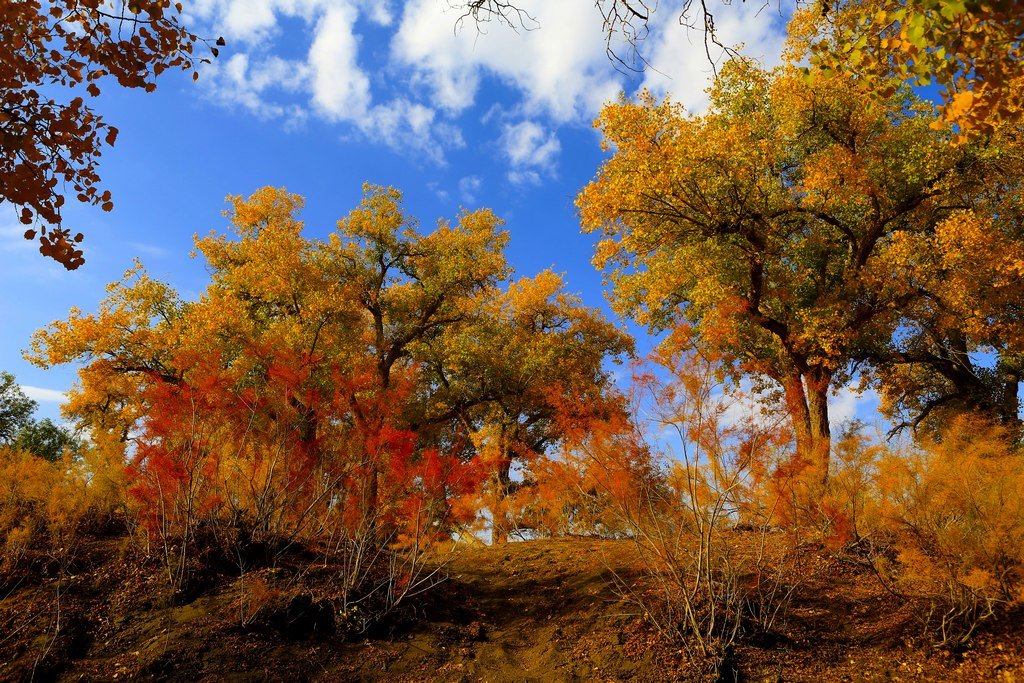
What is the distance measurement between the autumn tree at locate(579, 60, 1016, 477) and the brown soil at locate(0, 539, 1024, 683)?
3272mm

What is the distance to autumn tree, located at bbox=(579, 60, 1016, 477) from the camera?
1164cm

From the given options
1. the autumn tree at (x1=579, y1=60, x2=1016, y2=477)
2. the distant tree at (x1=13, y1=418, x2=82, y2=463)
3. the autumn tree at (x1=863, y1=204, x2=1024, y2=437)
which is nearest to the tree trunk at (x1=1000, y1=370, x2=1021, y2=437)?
the autumn tree at (x1=863, y1=204, x2=1024, y2=437)

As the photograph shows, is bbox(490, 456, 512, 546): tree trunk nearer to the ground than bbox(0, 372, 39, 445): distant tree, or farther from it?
nearer to the ground

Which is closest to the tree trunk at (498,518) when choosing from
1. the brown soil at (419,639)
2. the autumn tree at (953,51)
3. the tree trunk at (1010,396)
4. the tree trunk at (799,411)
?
the brown soil at (419,639)

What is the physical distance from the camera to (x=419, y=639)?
789 cm

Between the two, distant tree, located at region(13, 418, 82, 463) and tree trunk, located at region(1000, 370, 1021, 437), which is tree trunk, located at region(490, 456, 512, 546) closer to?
tree trunk, located at region(1000, 370, 1021, 437)

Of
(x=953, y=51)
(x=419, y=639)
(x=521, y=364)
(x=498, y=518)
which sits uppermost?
(x=521, y=364)

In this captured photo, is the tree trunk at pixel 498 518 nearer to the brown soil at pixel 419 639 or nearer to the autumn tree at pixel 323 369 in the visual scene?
the autumn tree at pixel 323 369

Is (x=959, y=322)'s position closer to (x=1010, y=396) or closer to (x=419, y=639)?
(x=1010, y=396)

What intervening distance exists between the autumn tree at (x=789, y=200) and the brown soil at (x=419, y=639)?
3272 mm

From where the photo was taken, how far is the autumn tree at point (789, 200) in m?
11.6

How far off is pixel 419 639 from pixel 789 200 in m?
10.6

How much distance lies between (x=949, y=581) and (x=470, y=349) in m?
11.7

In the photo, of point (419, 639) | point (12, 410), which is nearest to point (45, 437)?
point (12, 410)
